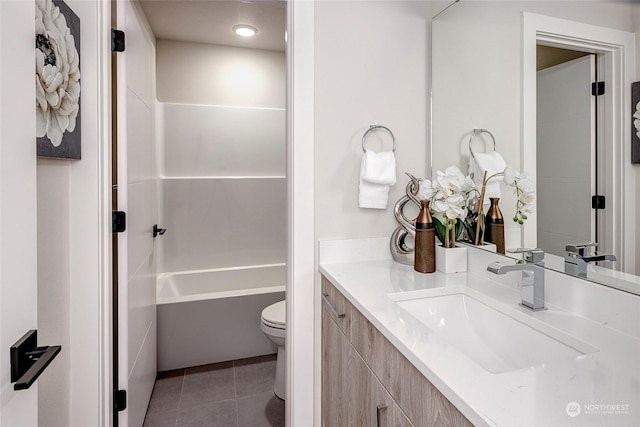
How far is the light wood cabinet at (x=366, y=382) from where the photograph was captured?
0.75 meters

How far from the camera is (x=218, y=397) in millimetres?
2160

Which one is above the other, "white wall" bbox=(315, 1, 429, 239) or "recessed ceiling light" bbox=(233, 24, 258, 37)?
"recessed ceiling light" bbox=(233, 24, 258, 37)

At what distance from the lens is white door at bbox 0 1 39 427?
2.13ft

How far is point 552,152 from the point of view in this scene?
3.56 feet

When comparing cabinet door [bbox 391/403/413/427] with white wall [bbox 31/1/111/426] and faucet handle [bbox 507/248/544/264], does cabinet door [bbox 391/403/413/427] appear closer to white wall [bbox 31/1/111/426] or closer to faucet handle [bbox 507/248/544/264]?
faucet handle [bbox 507/248/544/264]

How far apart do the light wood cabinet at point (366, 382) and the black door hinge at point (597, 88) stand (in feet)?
2.80

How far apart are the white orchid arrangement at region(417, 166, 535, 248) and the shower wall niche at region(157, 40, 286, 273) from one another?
197 centimetres

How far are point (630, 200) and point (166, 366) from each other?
8.44ft

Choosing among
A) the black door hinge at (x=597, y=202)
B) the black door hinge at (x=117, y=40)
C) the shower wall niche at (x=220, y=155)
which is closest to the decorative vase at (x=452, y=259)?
the black door hinge at (x=597, y=202)

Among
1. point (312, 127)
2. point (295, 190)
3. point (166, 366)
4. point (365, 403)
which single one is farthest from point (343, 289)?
point (166, 366)

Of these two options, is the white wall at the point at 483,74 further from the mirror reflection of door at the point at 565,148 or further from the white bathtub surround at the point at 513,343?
the white bathtub surround at the point at 513,343

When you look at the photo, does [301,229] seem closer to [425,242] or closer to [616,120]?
[425,242]

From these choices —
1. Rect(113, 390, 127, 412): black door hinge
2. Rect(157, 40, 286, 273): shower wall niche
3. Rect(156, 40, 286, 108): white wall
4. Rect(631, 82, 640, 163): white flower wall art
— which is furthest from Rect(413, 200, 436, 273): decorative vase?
Rect(156, 40, 286, 108): white wall

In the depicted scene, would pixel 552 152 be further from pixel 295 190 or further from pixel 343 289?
pixel 295 190
